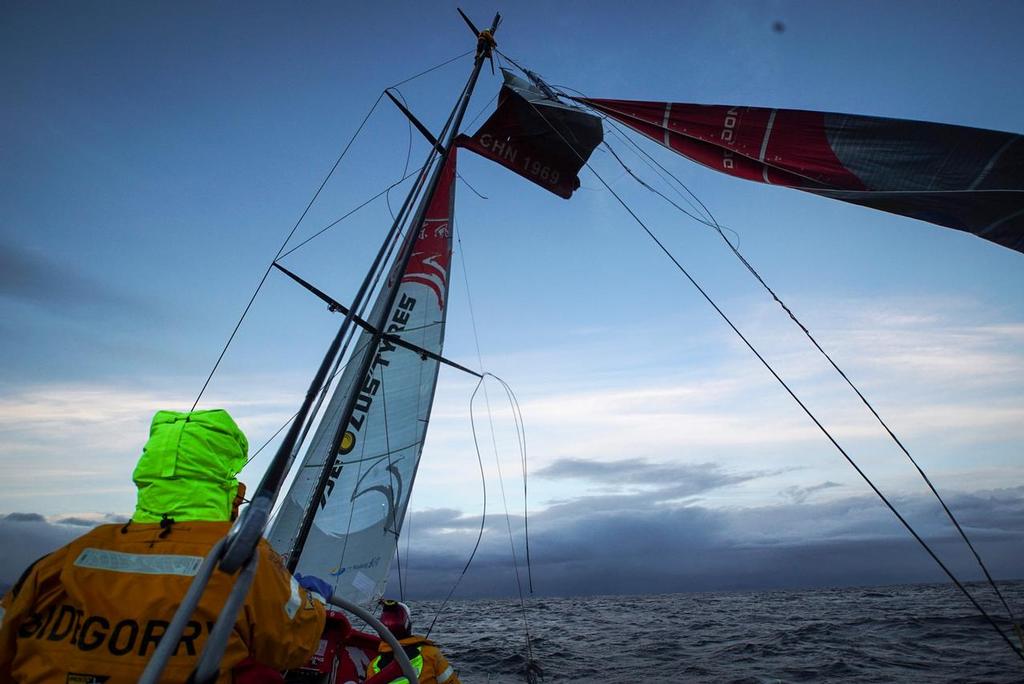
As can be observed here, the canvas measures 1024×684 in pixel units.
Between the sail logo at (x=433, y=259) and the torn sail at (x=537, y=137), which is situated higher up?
the torn sail at (x=537, y=137)

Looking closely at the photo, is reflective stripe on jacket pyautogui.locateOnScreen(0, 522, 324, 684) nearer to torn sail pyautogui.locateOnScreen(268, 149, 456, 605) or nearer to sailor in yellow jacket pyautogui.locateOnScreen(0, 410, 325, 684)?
sailor in yellow jacket pyautogui.locateOnScreen(0, 410, 325, 684)

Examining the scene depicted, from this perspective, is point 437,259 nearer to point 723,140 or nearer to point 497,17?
point 497,17

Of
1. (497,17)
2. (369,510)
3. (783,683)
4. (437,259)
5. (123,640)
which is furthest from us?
(783,683)

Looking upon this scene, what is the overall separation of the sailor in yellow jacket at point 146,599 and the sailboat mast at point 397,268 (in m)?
1.27

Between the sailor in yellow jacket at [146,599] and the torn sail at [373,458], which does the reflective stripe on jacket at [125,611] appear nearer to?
the sailor in yellow jacket at [146,599]

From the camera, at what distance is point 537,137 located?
26.5ft

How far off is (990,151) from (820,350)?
1.77 m

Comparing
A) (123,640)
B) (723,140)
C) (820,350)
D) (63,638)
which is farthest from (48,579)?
(723,140)

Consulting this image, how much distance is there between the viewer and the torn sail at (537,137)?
7.65m

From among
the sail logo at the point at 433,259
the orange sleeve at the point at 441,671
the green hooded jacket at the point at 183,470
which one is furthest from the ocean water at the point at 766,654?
the green hooded jacket at the point at 183,470

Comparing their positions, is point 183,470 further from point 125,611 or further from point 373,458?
point 373,458

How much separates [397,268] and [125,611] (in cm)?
397

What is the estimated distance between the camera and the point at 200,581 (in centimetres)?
152

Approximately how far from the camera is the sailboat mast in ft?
16.6
